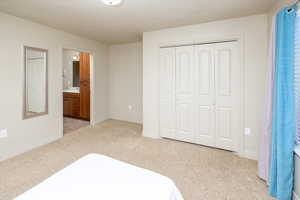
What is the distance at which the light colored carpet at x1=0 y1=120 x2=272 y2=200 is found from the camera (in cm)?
181

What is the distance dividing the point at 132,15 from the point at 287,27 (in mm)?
2045

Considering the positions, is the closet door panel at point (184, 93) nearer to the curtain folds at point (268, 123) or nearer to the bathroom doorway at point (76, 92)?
the curtain folds at point (268, 123)

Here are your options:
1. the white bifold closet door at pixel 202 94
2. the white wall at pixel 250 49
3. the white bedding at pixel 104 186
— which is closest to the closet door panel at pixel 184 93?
the white bifold closet door at pixel 202 94

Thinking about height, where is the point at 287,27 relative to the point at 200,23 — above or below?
below

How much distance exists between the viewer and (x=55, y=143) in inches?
124

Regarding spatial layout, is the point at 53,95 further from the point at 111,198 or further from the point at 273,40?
the point at 273,40

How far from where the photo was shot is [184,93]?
10.4ft

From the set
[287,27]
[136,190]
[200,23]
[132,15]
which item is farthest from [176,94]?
[136,190]

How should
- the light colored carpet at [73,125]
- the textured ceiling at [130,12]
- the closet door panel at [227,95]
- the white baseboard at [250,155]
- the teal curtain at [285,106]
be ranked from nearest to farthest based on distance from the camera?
the teal curtain at [285,106] < the textured ceiling at [130,12] < the white baseboard at [250,155] < the closet door panel at [227,95] < the light colored carpet at [73,125]

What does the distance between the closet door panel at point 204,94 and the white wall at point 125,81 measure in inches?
76.1

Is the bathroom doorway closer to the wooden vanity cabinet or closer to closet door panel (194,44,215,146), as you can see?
the wooden vanity cabinet

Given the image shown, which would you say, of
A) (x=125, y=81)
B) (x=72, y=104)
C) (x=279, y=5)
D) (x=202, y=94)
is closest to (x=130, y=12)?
(x=202, y=94)

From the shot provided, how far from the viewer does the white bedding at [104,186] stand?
0.93m

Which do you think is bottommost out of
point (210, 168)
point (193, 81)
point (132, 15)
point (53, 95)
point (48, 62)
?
point (210, 168)
